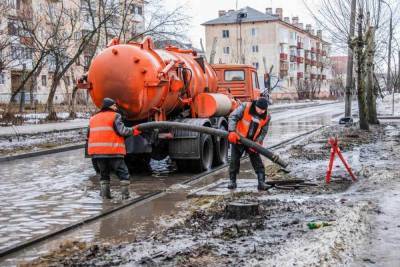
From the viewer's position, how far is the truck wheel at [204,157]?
1364 centimetres

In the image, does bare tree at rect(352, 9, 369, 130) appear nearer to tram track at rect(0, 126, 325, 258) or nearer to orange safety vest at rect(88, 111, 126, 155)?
tram track at rect(0, 126, 325, 258)

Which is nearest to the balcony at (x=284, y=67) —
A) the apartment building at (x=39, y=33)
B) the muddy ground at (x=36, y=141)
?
the apartment building at (x=39, y=33)

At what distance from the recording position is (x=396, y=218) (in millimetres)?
8148

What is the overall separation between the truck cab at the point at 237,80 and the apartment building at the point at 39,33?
12.9m

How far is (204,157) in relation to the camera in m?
14.2

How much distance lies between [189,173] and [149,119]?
1542mm

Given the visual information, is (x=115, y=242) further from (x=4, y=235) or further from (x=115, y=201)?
(x=115, y=201)

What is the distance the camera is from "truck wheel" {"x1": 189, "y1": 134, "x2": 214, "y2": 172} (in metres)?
13.6

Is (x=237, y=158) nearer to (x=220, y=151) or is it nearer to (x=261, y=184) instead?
(x=261, y=184)

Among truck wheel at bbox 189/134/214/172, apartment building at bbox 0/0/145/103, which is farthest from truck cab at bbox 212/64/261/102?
apartment building at bbox 0/0/145/103

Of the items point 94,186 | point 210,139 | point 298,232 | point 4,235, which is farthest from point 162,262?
point 210,139

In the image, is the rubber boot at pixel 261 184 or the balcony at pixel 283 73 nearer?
the rubber boot at pixel 261 184

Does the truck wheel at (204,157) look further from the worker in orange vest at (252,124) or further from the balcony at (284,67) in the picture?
the balcony at (284,67)

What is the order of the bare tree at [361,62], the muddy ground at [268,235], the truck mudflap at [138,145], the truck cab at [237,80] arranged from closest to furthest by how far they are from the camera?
the muddy ground at [268,235] → the truck mudflap at [138,145] → the truck cab at [237,80] → the bare tree at [361,62]
